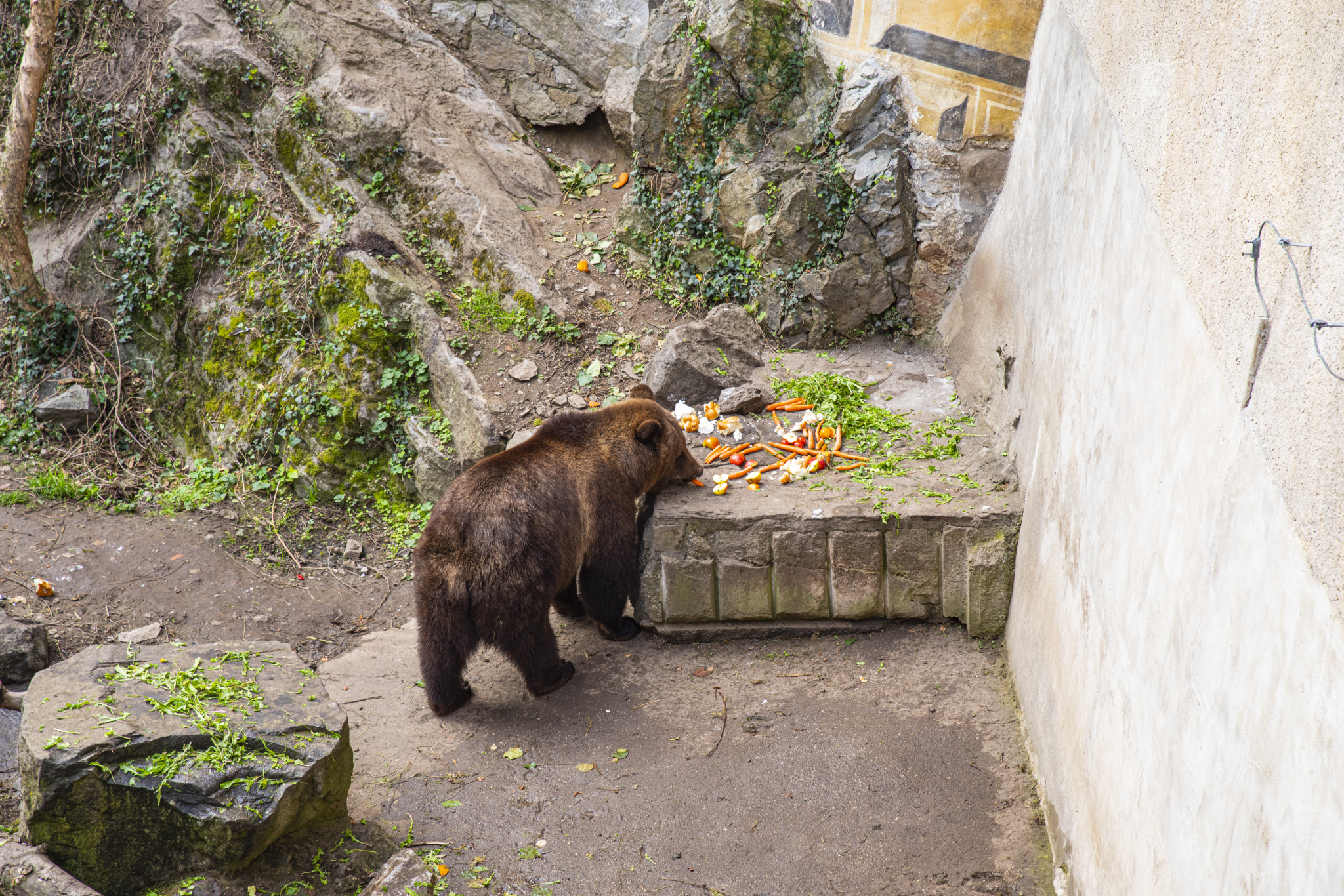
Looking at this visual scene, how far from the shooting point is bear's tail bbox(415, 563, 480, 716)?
19.1 feet

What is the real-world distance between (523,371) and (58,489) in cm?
479

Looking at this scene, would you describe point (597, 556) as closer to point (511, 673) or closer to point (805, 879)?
point (511, 673)

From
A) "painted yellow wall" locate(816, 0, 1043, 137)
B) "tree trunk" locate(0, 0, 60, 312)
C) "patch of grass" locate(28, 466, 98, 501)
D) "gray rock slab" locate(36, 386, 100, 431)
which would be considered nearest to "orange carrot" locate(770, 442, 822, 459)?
"painted yellow wall" locate(816, 0, 1043, 137)

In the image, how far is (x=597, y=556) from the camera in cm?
653

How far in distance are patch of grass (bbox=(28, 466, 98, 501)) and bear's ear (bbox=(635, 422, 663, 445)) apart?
6275mm

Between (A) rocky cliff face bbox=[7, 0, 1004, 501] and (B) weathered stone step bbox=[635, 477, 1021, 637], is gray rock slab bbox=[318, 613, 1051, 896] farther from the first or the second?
(A) rocky cliff face bbox=[7, 0, 1004, 501]

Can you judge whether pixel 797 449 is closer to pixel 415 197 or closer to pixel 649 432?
pixel 649 432

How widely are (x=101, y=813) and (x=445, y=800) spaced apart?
182 cm

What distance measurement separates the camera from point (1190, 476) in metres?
3.12

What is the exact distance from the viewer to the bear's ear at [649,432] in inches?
253

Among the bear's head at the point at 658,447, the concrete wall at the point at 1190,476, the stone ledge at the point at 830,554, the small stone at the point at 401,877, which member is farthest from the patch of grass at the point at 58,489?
the concrete wall at the point at 1190,476

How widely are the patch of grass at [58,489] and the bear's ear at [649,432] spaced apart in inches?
247

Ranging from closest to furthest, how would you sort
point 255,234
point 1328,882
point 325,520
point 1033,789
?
point 1328,882 → point 1033,789 → point 325,520 → point 255,234

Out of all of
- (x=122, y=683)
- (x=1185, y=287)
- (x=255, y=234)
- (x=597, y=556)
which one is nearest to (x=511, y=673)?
(x=597, y=556)
